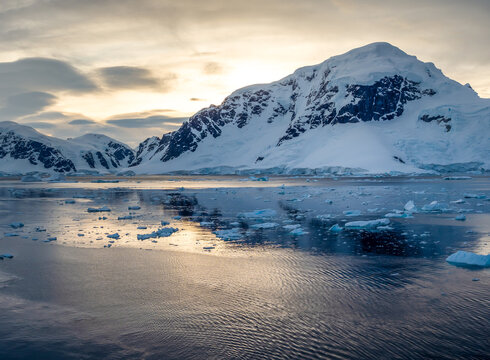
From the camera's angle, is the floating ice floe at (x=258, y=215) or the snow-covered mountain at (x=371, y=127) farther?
the snow-covered mountain at (x=371, y=127)

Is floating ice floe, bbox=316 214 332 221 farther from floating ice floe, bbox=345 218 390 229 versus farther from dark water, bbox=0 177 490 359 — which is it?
dark water, bbox=0 177 490 359

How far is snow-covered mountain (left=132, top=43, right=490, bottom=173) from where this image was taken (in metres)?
108

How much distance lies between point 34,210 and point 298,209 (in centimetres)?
2069

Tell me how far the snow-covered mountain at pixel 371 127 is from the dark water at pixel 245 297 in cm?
8781

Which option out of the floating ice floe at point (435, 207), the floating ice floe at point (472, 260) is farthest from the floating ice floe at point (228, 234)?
the floating ice floe at point (435, 207)

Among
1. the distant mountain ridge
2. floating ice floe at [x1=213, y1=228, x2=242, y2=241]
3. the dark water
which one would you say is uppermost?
the distant mountain ridge

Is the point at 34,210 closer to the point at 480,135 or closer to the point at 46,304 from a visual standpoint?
the point at 46,304

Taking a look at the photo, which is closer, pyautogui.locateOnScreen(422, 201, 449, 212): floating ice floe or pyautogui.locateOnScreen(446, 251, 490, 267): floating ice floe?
pyautogui.locateOnScreen(446, 251, 490, 267): floating ice floe

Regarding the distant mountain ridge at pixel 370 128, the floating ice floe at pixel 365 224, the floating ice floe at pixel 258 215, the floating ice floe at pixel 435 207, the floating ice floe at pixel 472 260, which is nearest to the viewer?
the floating ice floe at pixel 472 260

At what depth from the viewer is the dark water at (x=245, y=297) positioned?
283 inches

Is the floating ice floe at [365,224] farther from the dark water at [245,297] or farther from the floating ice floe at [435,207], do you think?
the floating ice floe at [435,207]

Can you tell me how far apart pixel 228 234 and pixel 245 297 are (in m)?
8.10

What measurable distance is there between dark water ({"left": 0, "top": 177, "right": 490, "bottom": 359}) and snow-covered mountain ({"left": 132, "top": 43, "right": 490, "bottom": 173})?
87.8m

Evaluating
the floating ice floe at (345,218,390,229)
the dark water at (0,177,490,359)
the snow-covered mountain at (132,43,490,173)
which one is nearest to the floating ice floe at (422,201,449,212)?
the dark water at (0,177,490,359)
